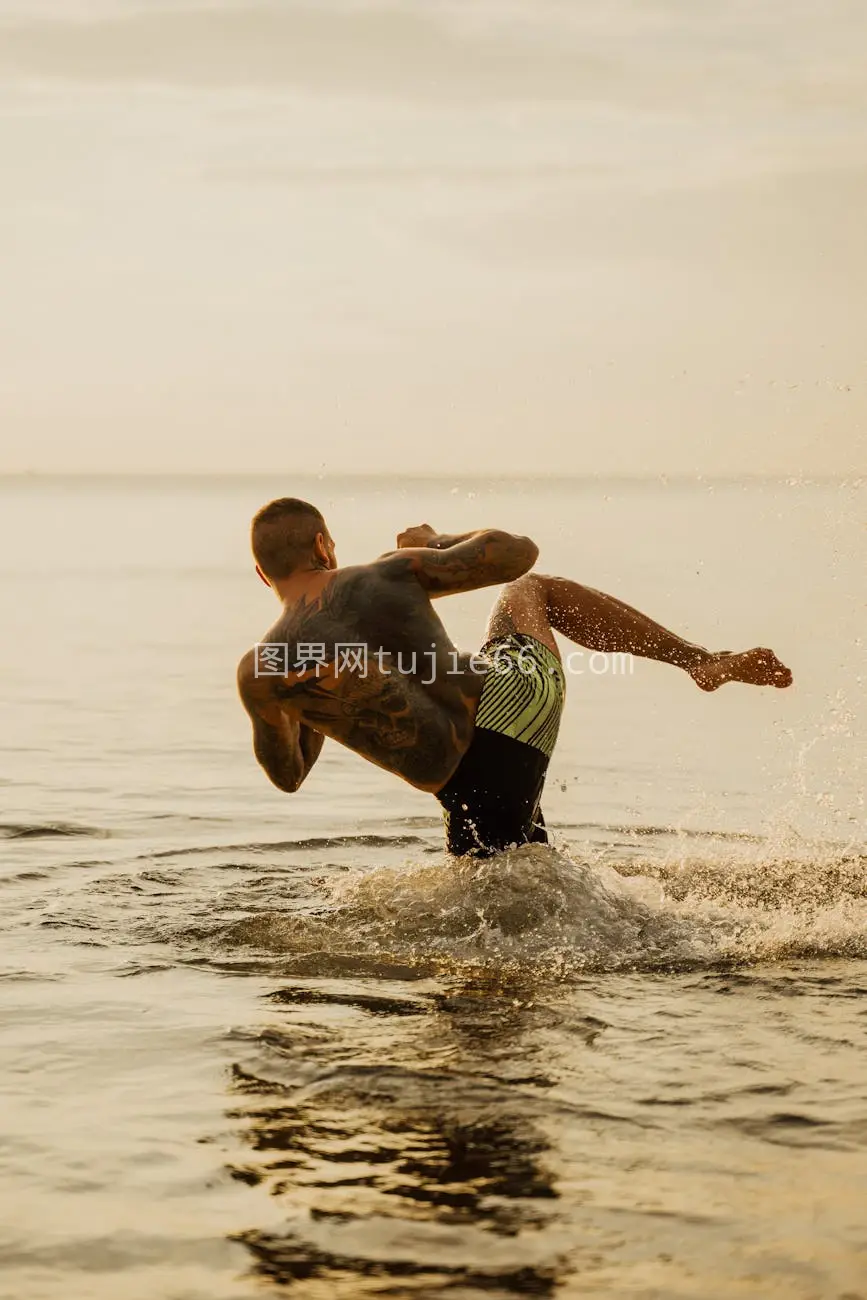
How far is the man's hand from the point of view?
719cm

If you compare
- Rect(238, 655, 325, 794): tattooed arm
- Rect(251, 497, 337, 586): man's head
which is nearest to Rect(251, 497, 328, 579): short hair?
Rect(251, 497, 337, 586): man's head

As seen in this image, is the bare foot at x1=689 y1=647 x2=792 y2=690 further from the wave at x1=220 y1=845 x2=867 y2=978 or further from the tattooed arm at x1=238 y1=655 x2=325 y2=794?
the tattooed arm at x1=238 y1=655 x2=325 y2=794

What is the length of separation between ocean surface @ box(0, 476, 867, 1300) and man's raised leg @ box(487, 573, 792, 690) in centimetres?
102

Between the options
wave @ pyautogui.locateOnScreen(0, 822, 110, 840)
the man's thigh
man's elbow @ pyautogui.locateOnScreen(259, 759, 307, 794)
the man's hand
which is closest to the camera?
man's elbow @ pyautogui.locateOnScreen(259, 759, 307, 794)

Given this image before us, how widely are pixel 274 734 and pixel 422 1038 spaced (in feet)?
5.96

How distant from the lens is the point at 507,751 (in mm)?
7094

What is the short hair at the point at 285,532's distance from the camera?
22.3 ft

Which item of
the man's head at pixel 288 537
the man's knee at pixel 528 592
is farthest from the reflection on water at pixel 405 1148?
the man's knee at pixel 528 592

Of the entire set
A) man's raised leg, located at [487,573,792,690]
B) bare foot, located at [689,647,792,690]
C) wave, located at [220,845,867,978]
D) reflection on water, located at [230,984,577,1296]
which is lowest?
reflection on water, located at [230,984,577,1296]

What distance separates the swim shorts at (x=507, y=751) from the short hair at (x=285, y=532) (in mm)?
994

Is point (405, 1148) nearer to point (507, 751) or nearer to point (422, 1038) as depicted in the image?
point (422, 1038)

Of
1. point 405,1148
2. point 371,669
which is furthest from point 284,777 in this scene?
point 405,1148

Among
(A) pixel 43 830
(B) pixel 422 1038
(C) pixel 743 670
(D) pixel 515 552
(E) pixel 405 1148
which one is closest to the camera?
(E) pixel 405 1148

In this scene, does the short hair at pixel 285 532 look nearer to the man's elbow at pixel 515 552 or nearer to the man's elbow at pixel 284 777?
the man's elbow at pixel 515 552
